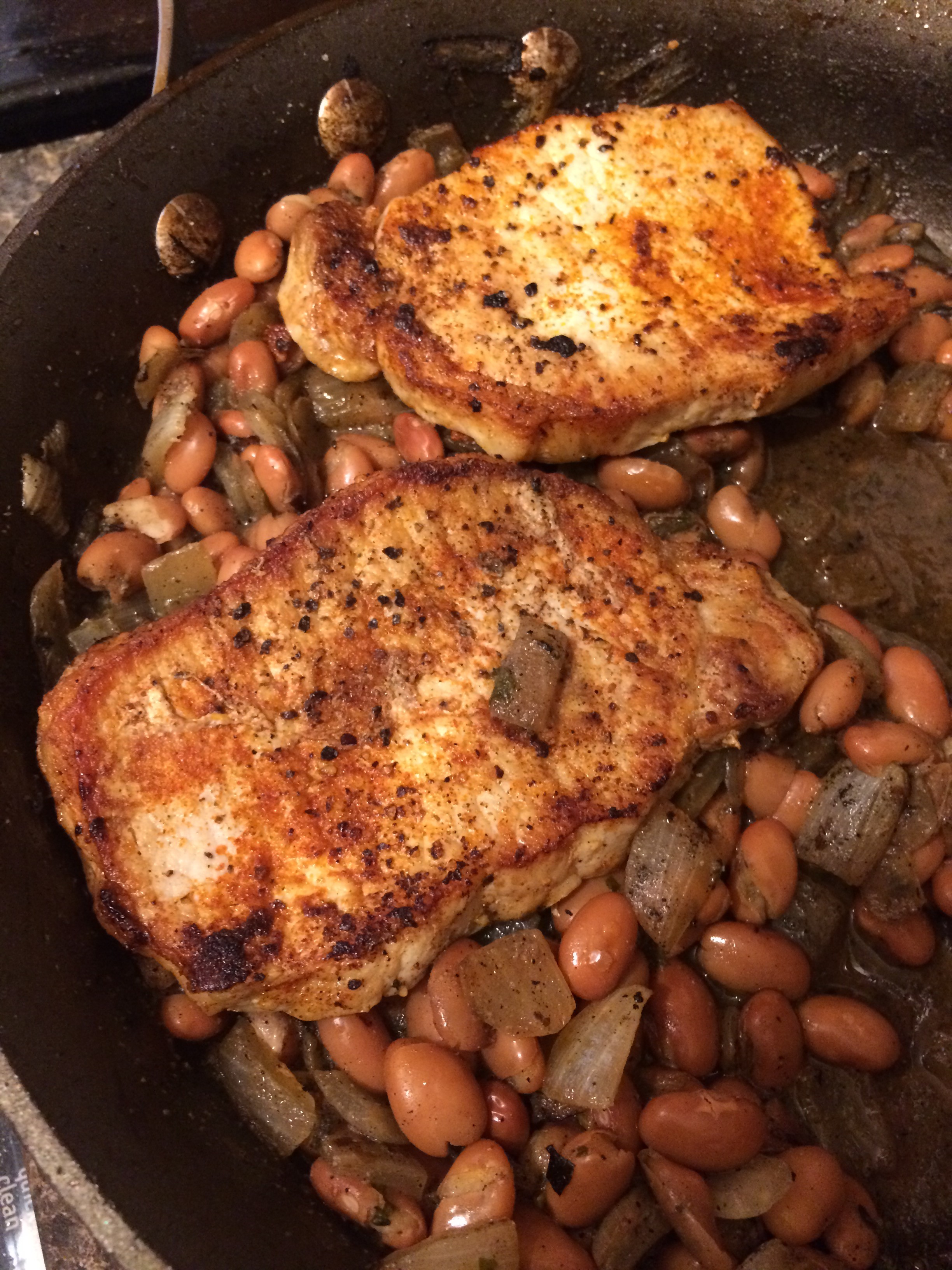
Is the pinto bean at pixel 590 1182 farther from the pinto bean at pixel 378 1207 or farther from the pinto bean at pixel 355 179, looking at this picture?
the pinto bean at pixel 355 179

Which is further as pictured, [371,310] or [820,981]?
[371,310]

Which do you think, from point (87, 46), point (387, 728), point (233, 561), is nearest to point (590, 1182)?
point (387, 728)

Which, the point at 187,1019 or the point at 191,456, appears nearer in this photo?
the point at 187,1019

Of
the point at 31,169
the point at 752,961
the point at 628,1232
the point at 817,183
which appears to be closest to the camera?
the point at 628,1232

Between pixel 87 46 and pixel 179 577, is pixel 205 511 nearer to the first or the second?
pixel 179 577

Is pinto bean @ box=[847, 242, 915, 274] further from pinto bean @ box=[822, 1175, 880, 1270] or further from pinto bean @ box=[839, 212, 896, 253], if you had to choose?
pinto bean @ box=[822, 1175, 880, 1270]

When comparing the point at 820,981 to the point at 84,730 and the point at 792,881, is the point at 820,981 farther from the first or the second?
the point at 84,730

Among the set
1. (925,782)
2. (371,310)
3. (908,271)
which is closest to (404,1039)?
(925,782)

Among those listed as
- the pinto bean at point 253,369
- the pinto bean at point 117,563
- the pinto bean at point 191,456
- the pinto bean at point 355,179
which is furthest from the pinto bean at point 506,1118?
the pinto bean at point 355,179
